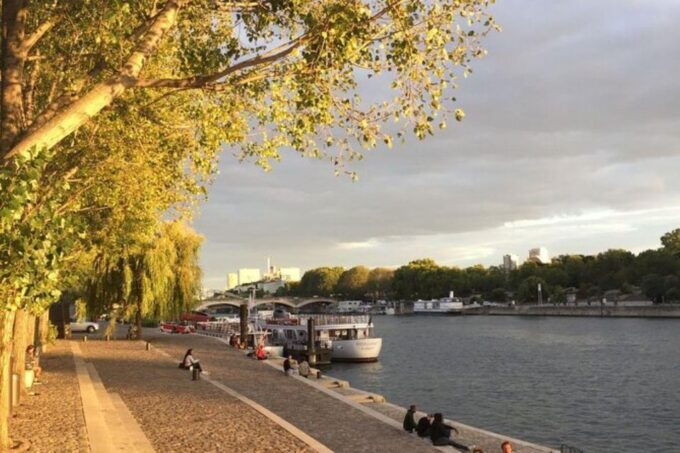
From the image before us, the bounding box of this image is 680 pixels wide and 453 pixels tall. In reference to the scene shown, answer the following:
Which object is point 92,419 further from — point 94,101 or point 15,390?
point 94,101

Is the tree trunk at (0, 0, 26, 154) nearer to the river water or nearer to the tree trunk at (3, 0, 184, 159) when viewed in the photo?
the tree trunk at (3, 0, 184, 159)

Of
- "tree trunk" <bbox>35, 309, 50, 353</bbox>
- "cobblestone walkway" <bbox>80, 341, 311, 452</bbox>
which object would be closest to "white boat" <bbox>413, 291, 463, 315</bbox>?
"tree trunk" <bbox>35, 309, 50, 353</bbox>

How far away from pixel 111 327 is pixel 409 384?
23.6m

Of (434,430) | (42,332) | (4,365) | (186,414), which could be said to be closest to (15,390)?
(186,414)

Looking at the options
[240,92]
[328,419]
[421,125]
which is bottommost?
[328,419]

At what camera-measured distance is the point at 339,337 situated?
63.9 m

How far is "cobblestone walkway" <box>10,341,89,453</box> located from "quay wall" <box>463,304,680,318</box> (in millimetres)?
116325

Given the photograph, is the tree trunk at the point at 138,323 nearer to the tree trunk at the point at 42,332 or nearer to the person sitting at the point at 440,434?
the tree trunk at the point at 42,332

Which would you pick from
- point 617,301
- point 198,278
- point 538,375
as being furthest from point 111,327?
point 617,301

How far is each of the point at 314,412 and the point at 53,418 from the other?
815 centimetres

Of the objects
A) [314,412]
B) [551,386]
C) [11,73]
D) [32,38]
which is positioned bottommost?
[551,386]

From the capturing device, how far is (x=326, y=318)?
65938 millimetres

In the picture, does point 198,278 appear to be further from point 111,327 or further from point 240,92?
point 240,92

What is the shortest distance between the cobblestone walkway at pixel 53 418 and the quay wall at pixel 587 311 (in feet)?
382
